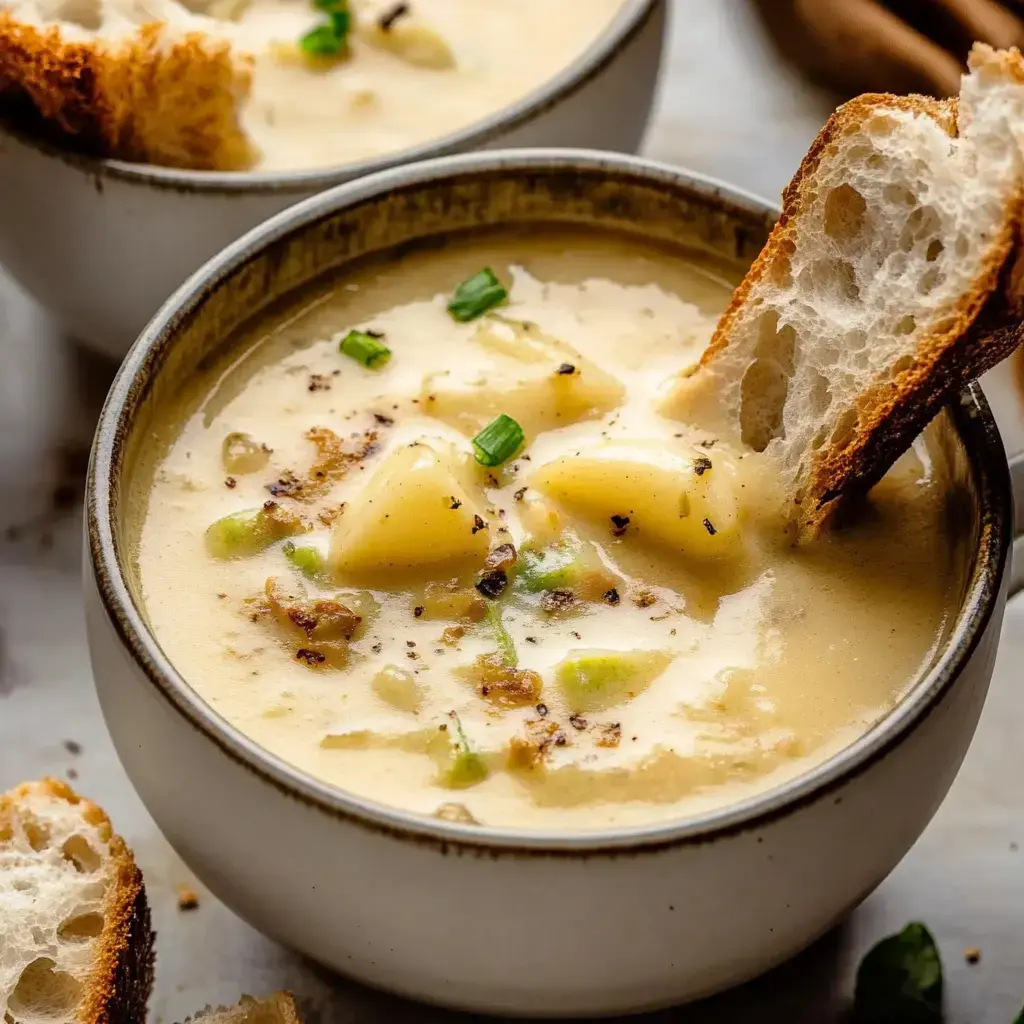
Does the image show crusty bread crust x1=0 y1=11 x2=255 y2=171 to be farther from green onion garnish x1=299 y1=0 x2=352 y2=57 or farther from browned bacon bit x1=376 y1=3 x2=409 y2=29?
browned bacon bit x1=376 y1=3 x2=409 y2=29

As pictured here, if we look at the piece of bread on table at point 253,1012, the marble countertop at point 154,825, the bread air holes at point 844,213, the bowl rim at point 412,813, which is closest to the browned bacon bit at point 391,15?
the marble countertop at point 154,825

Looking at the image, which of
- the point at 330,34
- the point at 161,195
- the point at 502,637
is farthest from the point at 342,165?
the point at 502,637

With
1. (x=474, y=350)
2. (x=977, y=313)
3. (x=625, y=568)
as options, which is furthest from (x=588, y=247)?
(x=977, y=313)

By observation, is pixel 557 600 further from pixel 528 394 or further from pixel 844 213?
pixel 844 213

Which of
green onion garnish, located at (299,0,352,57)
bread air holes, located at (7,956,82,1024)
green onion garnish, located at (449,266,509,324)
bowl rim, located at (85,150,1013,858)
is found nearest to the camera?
bowl rim, located at (85,150,1013,858)

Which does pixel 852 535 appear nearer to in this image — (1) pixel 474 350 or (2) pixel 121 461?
(1) pixel 474 350

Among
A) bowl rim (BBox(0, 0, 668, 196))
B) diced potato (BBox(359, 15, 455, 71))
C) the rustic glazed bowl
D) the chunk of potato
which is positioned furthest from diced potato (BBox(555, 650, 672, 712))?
diced potato (BBox(359, 15, 455, 71))
